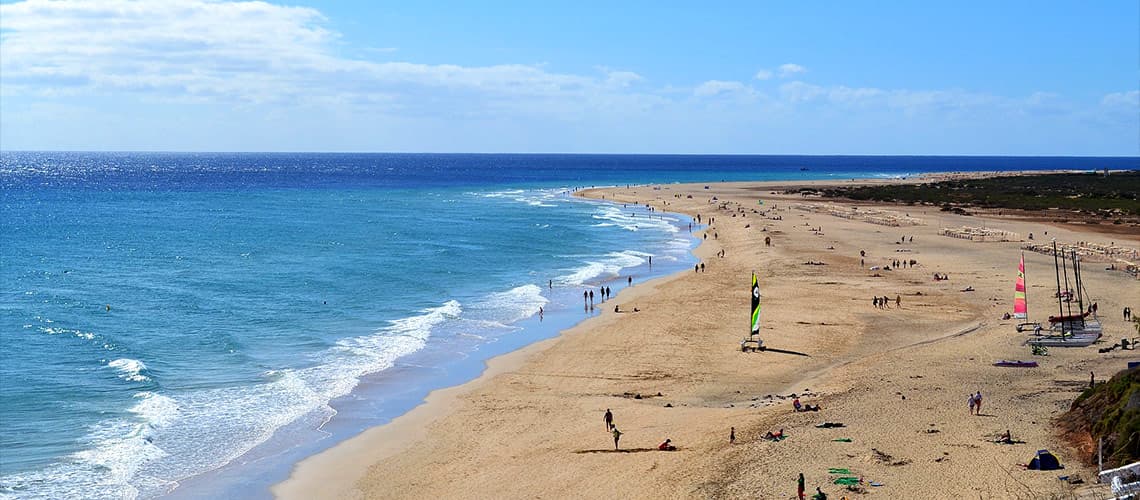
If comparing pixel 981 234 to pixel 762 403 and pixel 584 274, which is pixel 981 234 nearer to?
pixel 584 274

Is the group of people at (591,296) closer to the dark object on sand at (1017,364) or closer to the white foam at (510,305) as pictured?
the white foam at (510,305)

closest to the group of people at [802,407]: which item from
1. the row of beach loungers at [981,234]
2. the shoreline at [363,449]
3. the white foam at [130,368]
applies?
the shoreline at [363,449]

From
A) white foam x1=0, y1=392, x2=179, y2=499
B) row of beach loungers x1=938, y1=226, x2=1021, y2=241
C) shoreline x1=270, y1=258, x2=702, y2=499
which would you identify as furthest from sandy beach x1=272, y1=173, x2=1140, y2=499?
row of beach loungers x1=938, y1=226, x2=1021, y2=241

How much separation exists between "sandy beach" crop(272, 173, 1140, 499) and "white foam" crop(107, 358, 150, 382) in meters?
10.9

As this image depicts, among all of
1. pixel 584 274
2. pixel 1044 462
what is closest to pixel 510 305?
pixel 584 274

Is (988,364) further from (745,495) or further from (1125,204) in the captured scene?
(1125,204)

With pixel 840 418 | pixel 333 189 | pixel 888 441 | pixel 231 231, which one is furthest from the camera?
pixel 333 189

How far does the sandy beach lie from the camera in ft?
72.3

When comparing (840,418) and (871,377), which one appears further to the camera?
(871,377)

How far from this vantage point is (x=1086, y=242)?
218ft

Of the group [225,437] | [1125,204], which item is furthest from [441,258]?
[1125,204]

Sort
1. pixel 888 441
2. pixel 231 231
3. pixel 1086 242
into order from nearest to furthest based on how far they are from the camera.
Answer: pixel 888 441
pixel 1086 242
pixel 231 231

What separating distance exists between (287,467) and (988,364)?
2385 centimetres

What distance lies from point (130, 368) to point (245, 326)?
8.22 metres
